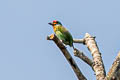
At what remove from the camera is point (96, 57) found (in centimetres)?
704

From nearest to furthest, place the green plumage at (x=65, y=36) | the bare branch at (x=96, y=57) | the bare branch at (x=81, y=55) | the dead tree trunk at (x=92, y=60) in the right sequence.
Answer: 1. the dead tree trunk at (x=92, y=60)
2. the bare branch at (x=96, y=57)
3. the bare branch at (x=81, y=55)
4. the green plumage at (x=65, y=36)

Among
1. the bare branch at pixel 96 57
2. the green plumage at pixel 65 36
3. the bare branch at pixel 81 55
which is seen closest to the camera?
the bare branch at pixel 96 57

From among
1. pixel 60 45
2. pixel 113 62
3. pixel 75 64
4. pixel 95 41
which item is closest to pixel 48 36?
pixel 60 45

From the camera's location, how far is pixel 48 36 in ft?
19.4

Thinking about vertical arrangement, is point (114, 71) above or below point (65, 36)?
below

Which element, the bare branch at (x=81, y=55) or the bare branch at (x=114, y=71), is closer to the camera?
the bare branch at (x=114, y=71)

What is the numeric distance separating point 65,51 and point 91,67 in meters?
1.20

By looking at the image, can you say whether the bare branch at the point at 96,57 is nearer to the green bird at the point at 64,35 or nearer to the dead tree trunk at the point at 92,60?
the dead tree trunk at the point at 92,60

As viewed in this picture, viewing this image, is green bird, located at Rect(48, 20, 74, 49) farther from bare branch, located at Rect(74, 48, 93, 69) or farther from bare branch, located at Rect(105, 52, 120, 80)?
bare branch, located at Rect(105, 52, 120, 80)

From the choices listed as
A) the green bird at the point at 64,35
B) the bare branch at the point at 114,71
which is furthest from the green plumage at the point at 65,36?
the bare branch at the point at 114,71

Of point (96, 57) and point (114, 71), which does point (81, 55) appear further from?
point (114, 71)

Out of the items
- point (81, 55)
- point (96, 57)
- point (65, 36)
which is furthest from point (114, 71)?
point (65, 36)

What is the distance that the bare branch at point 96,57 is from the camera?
21.1 ft

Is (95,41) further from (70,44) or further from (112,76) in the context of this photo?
(112,76)
